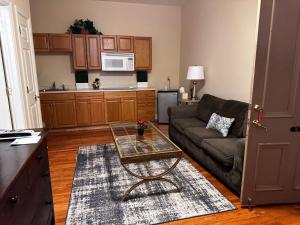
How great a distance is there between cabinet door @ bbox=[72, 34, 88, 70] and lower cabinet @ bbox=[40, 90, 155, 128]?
0.63 meters

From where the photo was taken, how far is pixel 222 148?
2467mm

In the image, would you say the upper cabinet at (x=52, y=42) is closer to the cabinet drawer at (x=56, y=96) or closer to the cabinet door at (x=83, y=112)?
the cabinet drawer at (x=56, y=96)

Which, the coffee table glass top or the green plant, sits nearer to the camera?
the coffee table glass top

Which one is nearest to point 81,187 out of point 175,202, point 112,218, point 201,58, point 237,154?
point 112,218

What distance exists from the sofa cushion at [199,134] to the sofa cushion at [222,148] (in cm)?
13

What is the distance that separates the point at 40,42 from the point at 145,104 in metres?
2.57

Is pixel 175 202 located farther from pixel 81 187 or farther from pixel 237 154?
pixel 81 187

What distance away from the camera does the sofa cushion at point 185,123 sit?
11.4 ft

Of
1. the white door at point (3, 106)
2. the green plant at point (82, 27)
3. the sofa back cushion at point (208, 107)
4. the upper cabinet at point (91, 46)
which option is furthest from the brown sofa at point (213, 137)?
the green plant at point (82, 27)

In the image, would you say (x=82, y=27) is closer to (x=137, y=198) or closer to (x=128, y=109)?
(x=128, y=109)

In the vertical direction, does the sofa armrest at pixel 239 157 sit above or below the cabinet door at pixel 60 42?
below

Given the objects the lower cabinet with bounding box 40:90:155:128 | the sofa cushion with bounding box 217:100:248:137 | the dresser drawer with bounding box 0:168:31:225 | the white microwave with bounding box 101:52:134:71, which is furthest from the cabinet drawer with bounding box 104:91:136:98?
the dresser drawer with bounding box 0:168:31:225

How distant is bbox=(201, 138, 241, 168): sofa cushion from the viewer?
2.34 m

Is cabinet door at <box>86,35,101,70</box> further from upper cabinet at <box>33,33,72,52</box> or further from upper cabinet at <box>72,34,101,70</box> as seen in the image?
upper cabinet at <box>33,33,72,52</box>
